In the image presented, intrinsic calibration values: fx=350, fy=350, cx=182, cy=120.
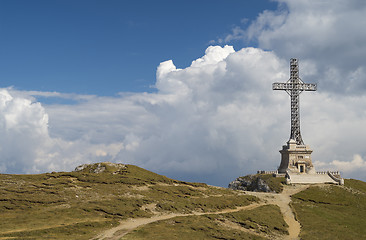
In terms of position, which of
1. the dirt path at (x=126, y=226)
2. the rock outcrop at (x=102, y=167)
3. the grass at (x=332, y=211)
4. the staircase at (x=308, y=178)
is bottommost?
the dirt path at (x=126, y=226)

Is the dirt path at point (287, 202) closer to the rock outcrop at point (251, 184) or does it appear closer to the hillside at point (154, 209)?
the hillside at point (154, 209)

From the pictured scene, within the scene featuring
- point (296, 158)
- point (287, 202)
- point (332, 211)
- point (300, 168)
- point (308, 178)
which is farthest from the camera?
point (296, 158)

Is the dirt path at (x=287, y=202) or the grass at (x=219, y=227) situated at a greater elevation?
the dirt path at (x=287, y=202)

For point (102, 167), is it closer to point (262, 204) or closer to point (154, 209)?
point (154, 209)

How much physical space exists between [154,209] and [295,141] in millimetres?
71424

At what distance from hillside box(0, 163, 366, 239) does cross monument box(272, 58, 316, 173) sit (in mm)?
18042

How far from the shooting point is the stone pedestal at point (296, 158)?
361 ft

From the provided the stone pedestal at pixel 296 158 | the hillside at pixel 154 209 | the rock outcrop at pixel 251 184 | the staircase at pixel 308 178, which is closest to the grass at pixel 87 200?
the hillside at pixel 154 209

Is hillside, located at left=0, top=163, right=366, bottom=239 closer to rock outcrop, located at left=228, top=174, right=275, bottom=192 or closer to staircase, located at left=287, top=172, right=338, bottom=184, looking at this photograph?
staircase, located at left=287, top=172, right=338, bottom=184

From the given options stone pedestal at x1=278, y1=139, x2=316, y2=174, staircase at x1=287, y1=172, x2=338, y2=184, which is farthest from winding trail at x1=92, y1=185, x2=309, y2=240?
stone pedestal at x1=278, y1=139, x2=316, y2=174

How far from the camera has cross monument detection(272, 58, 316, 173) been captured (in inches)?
4358

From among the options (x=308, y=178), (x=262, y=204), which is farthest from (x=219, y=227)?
(x=308, y=178)

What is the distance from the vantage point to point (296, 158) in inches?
4400

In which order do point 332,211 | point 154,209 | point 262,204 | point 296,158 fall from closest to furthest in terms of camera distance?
point 154,209
point 332,211
point 262,204
point 296,158
